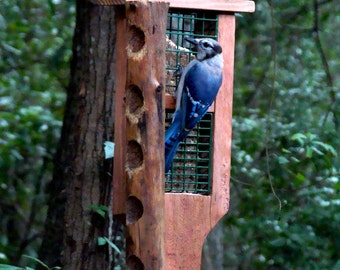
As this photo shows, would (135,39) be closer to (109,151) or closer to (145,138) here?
(145,138)

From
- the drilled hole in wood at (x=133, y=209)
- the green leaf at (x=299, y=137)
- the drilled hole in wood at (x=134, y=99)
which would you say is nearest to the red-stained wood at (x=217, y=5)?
the drilled hole in wood at (x=134, y=99)

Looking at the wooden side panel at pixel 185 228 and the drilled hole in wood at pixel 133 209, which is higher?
the drilled hole in wood at pixel 133 209

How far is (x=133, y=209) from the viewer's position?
307 centimetres

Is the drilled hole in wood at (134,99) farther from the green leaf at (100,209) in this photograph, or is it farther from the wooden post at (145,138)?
the green leaf at (100,209)

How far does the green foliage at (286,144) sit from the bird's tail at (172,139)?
162 centimetres

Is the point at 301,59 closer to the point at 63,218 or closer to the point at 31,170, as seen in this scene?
the point at 31,170

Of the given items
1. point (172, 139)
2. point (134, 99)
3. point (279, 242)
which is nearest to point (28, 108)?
point (279, 242)

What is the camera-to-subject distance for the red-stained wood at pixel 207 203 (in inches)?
142

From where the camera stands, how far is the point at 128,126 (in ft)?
10.2

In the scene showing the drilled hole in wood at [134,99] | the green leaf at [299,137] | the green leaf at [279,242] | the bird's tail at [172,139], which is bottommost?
the green leaf at [279,242]

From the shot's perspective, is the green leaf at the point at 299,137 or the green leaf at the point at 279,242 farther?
the green leaf at the point at 279,242

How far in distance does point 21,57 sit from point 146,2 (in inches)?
183

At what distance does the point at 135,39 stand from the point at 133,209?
62 cm

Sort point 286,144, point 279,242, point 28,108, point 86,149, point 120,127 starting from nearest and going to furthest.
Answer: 1. point 120,127
2. point 86,149
3. point 279,242
4. point 286,144
5. point 28,108
